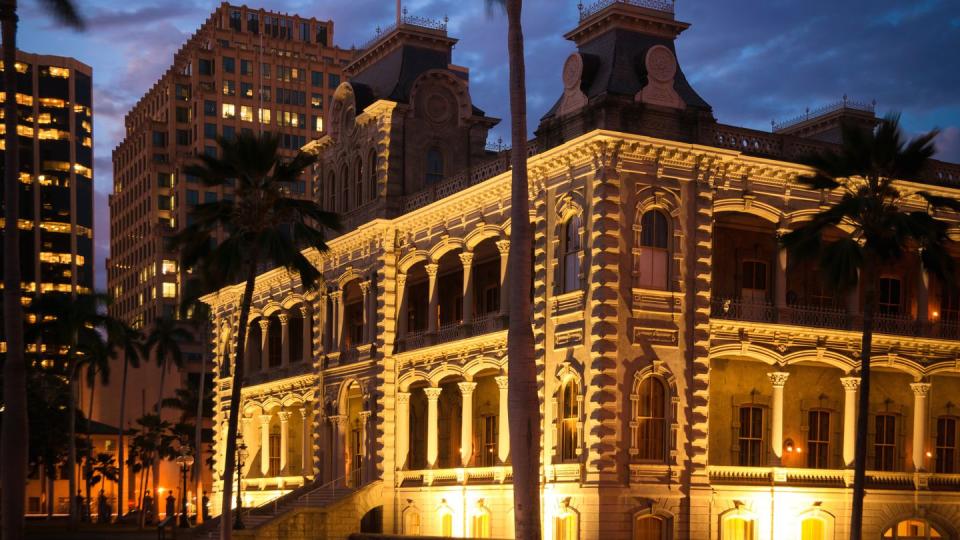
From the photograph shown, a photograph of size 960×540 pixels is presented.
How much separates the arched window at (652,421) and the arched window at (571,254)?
12.6 ft

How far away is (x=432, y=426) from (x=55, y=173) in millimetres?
134750

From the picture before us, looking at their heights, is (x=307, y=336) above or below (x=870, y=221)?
below

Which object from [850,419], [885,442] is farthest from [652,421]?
[885,442]

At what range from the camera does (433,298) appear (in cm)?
5228

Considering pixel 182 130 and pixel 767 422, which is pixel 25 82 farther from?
pixel 767 422

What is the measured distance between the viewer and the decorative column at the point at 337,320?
59719mm

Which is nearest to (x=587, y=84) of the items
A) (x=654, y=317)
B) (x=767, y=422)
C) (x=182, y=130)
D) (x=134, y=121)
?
(x=654, y=317)

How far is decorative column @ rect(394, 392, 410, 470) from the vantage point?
53719 millimetres

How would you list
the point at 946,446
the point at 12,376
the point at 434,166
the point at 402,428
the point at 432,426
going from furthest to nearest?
the point at 434,166, the point at 402,428, the point at 432,426, the point at 946,446, the point at 12,376

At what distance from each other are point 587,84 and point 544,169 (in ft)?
9.87

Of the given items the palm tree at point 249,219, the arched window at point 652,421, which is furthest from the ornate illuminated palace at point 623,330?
the palm tree at point 249,219

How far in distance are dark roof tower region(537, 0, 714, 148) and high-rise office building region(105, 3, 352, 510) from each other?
342 ft

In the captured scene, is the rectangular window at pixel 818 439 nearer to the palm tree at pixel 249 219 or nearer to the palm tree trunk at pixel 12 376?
the palm tree at pixel 249 219

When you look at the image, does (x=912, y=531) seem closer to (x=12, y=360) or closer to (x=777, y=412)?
(x=777, y=412)
